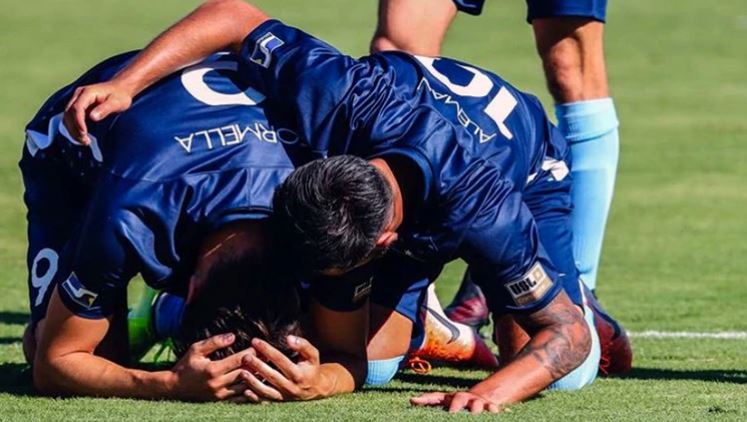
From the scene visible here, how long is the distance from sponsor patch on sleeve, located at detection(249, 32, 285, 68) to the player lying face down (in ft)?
0.34

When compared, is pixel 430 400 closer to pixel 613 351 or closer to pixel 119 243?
pixel 119 243

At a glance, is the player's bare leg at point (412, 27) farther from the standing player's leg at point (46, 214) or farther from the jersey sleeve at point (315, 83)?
the standing player's leg at point (46, 214)

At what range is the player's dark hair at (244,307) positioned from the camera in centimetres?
441

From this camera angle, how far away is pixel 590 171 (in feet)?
19.9

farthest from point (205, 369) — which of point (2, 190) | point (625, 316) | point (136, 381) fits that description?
point (2, 190)

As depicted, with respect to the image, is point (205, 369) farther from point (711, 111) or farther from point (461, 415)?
point (711, 111)

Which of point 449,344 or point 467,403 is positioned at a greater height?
point 467,403

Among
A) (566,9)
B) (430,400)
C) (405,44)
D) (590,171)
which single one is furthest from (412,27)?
(430,400)

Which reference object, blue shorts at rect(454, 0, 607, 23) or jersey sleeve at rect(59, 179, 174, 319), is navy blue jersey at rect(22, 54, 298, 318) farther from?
blue shorts at rect(454, 0, 607, 23)

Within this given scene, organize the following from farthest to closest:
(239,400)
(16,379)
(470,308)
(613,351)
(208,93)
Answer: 1. (470,308)
2. (613,351)
3. (16,379)
4. (208,93)
5. (239,400)

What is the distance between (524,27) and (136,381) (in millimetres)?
14736

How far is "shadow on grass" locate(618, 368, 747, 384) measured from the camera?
208 inches

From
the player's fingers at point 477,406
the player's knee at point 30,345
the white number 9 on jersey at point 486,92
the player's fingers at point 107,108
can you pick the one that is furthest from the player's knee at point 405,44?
the player's fingers at point 477,406

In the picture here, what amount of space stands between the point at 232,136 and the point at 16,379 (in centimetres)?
110
